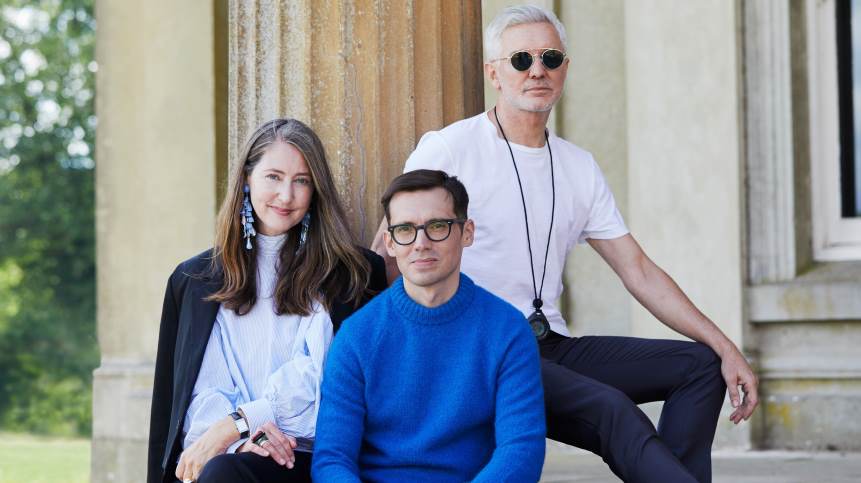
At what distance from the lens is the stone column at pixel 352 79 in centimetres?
390

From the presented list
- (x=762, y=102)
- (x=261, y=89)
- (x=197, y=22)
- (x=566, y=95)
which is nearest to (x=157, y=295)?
(x=197, y=22)

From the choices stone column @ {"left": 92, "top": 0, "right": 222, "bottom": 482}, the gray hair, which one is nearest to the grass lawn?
stone column @ {"left": 92, "top": 0, "right": 222, "bottom": 482}

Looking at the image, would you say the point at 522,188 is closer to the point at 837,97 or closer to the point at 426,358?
the point at 426,358

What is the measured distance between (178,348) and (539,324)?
1.01 m

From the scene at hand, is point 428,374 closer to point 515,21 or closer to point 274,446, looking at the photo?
point 274,446

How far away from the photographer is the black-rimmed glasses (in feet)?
10.4

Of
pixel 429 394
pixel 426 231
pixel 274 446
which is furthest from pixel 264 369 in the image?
pixel 426 231

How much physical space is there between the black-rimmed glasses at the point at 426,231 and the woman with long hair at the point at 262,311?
0.32 metres

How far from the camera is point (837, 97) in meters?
7.28

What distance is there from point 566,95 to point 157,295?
290 cm

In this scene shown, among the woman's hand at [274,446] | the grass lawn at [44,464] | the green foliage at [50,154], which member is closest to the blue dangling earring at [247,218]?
the woman's hand at [274,446]

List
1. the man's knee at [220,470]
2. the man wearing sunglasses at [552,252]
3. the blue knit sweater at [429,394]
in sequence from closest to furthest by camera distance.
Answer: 1. the man's knee at [220,470]
2. the blue knit sweater at [429,394]
3. the man wearing sunglasses at [552,252]

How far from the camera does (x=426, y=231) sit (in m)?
3.17

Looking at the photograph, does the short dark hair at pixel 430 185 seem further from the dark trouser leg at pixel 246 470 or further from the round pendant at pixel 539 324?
the dark trouser leg at pixel 246 470
